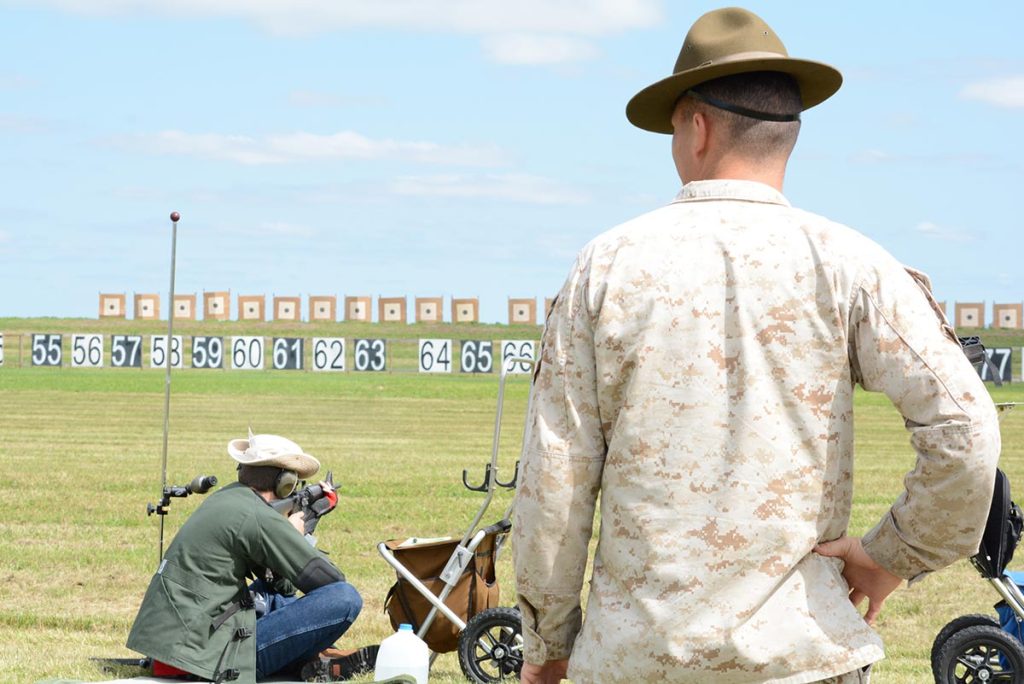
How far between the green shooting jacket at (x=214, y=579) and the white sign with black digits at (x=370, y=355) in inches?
1749

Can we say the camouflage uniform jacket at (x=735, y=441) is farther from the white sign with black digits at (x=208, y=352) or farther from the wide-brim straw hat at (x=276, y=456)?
the white sign with black digits at (x=208, y=352)

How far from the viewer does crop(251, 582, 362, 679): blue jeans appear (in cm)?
639

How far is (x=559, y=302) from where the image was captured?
2555mm

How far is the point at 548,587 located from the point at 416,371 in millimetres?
48542

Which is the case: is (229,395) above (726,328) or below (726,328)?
below

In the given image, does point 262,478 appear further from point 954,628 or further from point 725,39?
point 725,39

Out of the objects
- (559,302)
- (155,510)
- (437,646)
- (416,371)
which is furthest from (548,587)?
(416,371)

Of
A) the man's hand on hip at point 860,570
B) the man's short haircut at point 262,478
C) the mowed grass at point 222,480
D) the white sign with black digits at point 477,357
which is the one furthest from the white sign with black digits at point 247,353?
the man's hand on hip at point 860,570

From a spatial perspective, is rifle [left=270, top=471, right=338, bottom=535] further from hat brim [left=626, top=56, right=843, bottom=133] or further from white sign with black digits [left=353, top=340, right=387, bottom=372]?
white sign with black digits [left=353, top=340, right=387, bottom=372]

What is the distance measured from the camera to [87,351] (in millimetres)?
51688

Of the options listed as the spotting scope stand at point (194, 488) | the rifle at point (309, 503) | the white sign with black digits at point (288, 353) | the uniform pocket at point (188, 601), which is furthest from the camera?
the white sign with black digits at point (288, 353)

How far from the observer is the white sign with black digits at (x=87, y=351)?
168 ft

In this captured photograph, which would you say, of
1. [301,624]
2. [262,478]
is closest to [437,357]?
[301,624]

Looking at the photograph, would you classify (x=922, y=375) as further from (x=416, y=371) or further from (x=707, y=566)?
(x=416, y=371)
